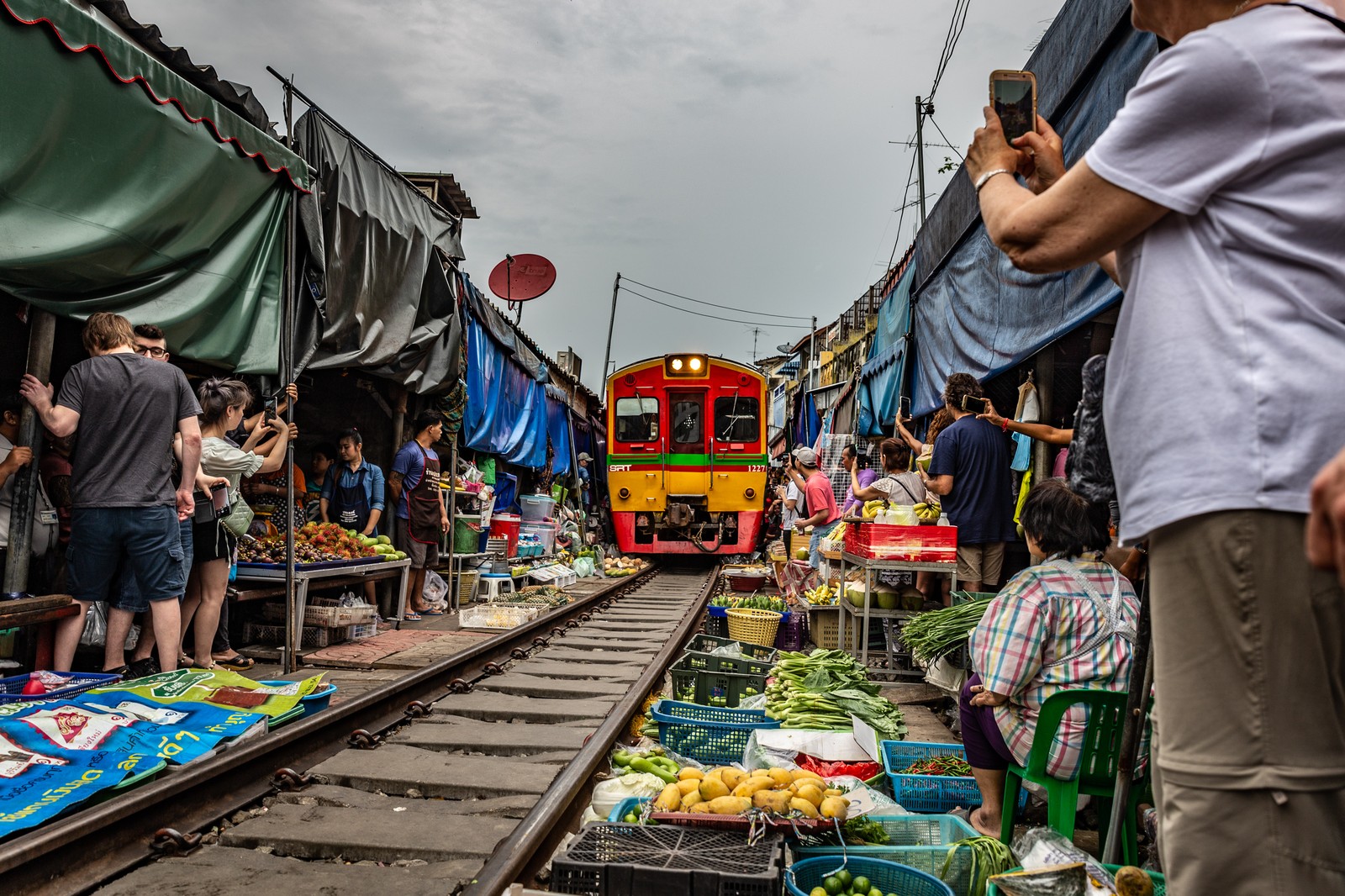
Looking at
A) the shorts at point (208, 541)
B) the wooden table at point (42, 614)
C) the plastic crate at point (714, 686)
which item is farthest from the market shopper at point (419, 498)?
the plastic crate at point (714, 686)

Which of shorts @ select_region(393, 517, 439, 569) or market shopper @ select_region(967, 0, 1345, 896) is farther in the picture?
shorts @ select_region(393, 517, 439, 569)

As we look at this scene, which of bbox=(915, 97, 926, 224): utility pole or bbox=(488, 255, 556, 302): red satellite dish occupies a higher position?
bbox=(915, 97, 926, 224): utility pole

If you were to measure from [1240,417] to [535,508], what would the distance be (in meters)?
14.0

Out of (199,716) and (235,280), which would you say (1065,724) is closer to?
(199,716)

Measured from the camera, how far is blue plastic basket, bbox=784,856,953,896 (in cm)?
258

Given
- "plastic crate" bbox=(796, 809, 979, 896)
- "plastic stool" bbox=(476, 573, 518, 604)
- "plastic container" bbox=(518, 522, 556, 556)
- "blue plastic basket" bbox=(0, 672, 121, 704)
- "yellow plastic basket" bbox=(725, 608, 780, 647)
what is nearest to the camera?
"plastic crate" bbox=(796, 809, 979, 896)

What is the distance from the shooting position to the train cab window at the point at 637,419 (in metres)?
15.6

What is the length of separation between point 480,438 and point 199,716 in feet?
25.9

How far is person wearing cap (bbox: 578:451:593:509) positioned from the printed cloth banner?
15.8 m

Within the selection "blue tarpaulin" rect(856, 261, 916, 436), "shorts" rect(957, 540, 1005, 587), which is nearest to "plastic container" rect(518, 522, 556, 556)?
"blue tarpaulin" rect(856, 261, 916, 436)

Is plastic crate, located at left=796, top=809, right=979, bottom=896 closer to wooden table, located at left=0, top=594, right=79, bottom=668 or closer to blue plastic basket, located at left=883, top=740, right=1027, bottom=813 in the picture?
blue plastic basket, located at left=883, top=740, right=1027, bottom=813

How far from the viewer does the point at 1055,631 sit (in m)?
3.18

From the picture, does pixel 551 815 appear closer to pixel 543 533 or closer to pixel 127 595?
pixel 127 595

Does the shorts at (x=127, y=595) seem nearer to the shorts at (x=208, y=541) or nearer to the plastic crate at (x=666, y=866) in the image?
the shorts at (x=208, y=541)
